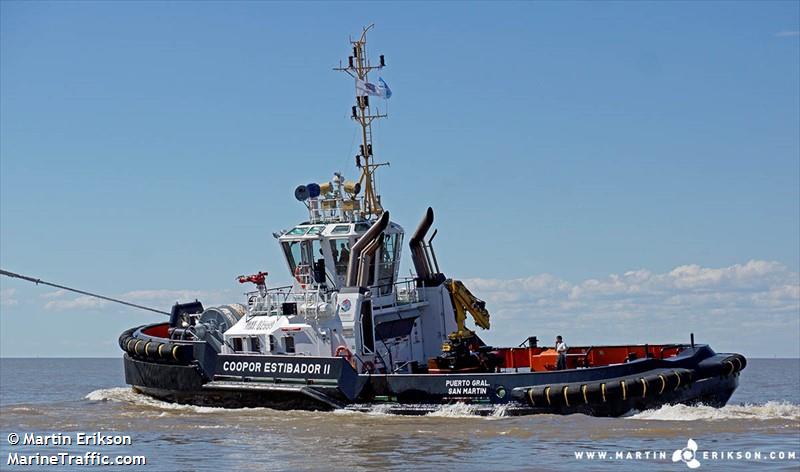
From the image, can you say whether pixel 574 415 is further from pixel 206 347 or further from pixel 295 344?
pixel 206 347

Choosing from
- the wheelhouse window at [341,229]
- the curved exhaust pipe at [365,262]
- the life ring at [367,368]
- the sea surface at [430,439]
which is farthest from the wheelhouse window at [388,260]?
the sea surface at [430,439]

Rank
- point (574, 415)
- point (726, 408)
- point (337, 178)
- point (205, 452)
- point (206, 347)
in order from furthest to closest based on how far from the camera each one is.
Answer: point (337, 178)
point (206, 347)
point (726, 408)
point (574, 415)
point (205, 452)

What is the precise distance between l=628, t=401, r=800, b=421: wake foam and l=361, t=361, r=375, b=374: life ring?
4326 millimetres

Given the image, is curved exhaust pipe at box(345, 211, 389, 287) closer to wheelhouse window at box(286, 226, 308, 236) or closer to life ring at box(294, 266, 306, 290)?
life ring at box(294, 266, 306, 290)

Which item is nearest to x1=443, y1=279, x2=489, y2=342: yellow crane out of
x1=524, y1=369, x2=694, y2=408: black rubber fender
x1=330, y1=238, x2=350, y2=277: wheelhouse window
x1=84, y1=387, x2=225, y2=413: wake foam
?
x1=330, y1=238, x2=350, y2=277: wheelhouse window

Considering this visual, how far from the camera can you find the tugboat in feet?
54.5

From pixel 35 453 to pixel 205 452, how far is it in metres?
2.45

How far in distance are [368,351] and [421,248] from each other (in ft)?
8.64

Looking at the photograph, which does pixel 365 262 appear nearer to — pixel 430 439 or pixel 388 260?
pixel 388 260

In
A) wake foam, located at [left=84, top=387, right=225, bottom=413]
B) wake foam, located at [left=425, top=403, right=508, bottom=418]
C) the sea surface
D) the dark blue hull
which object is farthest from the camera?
wake foam, located at [left=84, top=387, right=225, bottom=413]

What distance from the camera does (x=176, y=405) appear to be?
19391 mm

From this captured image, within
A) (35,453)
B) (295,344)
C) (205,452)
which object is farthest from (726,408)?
(35,453)

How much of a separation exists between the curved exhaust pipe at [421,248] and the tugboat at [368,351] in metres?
0.02

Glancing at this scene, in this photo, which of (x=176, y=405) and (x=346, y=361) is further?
(x=176, y=405)
